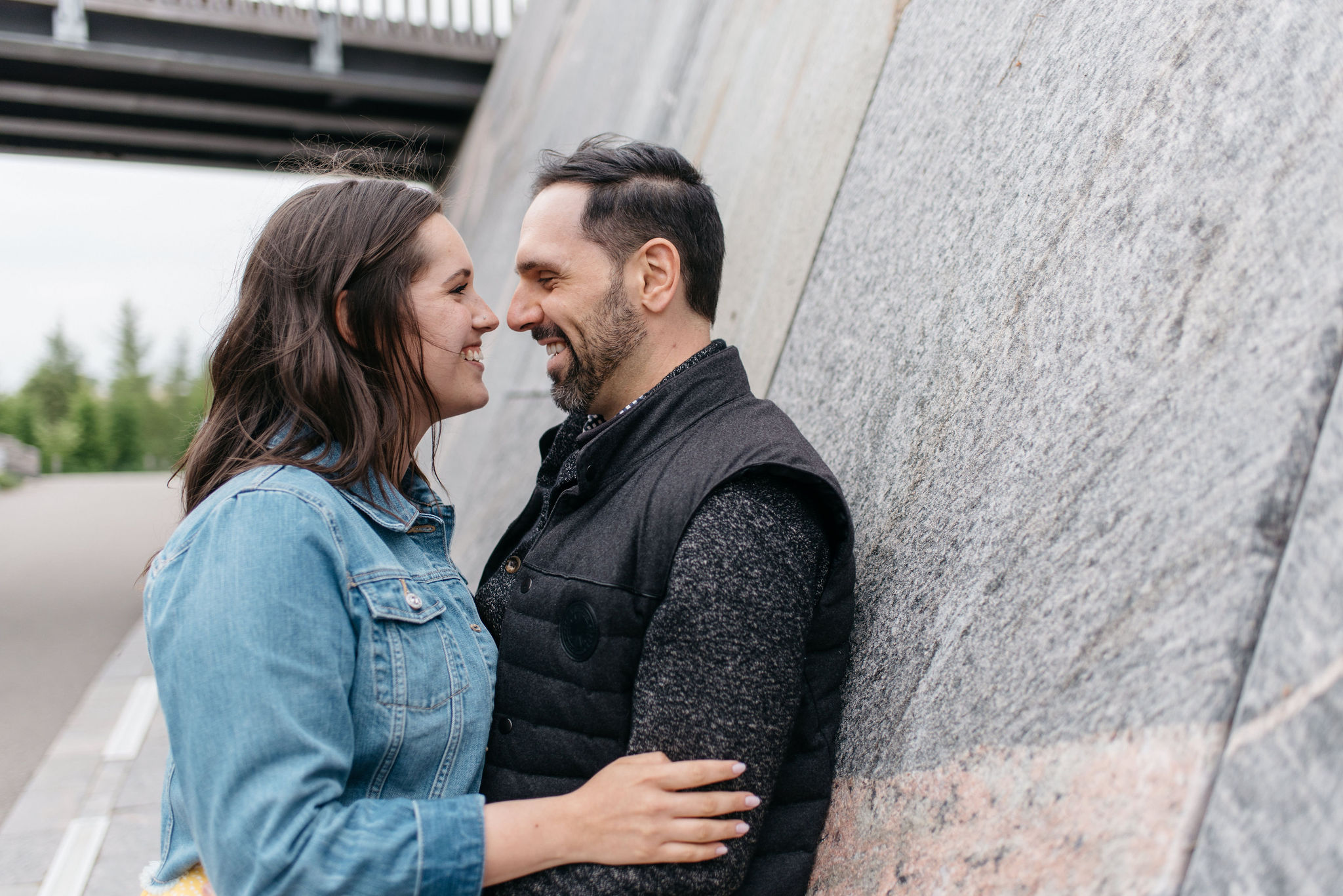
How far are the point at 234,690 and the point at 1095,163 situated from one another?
5.98ft

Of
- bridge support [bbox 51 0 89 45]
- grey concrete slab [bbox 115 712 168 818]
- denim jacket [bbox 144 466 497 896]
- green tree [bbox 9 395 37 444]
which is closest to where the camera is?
denim jacket [bbox 144 466 497 896]

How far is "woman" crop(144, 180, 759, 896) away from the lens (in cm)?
148

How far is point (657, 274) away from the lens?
2348 mm

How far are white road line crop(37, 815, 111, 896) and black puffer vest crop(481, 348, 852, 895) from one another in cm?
310

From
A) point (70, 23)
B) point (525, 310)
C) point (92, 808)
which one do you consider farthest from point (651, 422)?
point (70, 23)

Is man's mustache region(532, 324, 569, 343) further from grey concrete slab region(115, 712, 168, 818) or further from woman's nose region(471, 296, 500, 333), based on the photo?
grey concrete slab region(115, 712, 168, 818)

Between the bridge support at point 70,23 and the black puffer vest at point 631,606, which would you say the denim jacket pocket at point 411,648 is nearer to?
the black puffer vest at point 631,606

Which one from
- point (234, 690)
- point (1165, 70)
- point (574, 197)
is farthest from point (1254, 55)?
point (234, 690)

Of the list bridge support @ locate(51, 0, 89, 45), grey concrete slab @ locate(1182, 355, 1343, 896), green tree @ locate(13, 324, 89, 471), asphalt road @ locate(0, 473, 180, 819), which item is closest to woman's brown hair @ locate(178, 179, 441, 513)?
asphalt road @ locate(0, 473, 180, 819)

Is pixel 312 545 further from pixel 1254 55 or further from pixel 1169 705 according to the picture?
pixel 1254 55

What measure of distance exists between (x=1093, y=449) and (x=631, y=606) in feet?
2.81

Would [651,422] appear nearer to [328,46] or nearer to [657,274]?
[657,274]

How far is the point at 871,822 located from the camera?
5.87 feet

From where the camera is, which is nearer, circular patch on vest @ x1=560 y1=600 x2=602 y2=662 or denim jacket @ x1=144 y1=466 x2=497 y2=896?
denim jacket @ x1=144 y1=466 x2=497 y2=896
